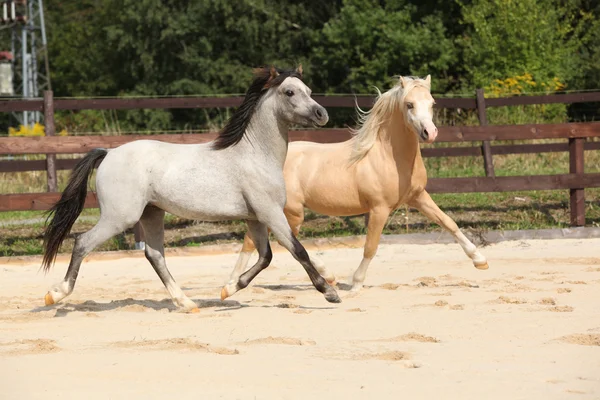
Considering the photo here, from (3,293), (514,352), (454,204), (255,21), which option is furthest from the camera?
(255,21)

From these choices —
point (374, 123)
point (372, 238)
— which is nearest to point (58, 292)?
point (372, 238)

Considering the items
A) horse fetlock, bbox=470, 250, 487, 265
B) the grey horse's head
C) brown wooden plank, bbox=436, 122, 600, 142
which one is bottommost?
horse fetlock, bbox=470, 250, 487, 265

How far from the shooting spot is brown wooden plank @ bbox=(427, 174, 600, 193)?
11.0m

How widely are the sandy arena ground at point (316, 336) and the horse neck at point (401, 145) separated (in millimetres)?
1000

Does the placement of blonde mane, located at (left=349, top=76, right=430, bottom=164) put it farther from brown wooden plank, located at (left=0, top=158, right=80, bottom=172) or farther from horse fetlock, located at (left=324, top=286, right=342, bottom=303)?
brown wooden plank, located at (left=0, top=158, right=80, bottom=172)

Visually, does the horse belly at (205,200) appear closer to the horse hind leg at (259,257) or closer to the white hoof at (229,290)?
the horse hind leg at (259,257)

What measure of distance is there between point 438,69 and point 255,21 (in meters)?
6.34

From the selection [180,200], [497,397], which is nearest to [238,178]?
[180,200]

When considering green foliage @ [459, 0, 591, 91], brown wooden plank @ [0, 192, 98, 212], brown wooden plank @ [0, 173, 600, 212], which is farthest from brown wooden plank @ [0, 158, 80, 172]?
green foliage @ [459, 0, 591, 91]

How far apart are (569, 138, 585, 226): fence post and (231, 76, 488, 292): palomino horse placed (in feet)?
11.8

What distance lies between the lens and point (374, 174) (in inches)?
299

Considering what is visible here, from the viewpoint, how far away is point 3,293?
8047mm

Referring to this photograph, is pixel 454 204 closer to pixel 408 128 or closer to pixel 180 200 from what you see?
pixel 408 128

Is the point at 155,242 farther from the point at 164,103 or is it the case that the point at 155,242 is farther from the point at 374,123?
the point at 164,103
